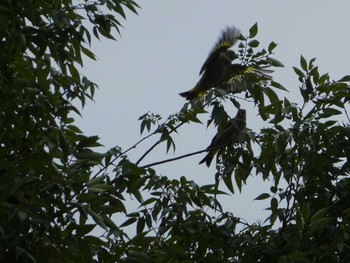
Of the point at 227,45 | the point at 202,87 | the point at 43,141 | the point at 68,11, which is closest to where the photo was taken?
the point at 43,141

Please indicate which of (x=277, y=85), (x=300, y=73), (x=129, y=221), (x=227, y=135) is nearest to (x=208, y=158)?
(x=227, y=135)

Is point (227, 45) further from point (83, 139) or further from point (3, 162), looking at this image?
point (3, 162)

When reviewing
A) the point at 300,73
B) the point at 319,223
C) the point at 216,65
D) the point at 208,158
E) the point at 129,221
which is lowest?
the point at 319,223

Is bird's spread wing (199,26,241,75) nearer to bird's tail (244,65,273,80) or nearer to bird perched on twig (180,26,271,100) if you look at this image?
bird perched on twig (180,26,271,100)

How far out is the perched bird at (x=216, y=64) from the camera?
506cm

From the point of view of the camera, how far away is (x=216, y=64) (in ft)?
17.1

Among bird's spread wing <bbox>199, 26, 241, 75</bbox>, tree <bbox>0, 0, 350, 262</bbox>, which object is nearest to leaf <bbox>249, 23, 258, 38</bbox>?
tree <bbox>0, 0, 350, 262</bbox>

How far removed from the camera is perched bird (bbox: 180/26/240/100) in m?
5.06

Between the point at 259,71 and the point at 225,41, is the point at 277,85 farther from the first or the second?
the point at 225,41

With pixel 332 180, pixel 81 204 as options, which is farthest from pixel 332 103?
pixel 81 204

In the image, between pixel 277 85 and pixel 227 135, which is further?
pixel 227 135

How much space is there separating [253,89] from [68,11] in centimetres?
90

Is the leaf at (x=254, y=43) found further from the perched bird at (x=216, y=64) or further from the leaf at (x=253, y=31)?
the perched bird at (x=216, y=64)

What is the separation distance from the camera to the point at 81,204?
2.60 metres
